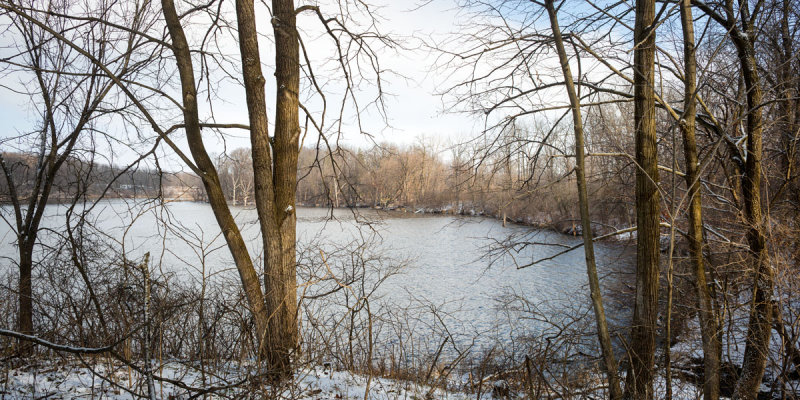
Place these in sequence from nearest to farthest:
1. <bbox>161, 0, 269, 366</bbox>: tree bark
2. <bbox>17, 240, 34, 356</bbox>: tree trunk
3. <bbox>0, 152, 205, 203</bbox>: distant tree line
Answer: <bbox>161, 0, 269, 366</bbox>: tree bark
<bbox>0, 152, 205, 203</bbox>: distant tree line
<bbox>17, 240, 34, 356</bbox>: tree trunk

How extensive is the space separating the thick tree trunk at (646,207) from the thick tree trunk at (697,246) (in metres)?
0.53

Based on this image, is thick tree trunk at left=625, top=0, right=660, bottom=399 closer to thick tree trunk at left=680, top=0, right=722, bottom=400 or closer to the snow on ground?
thick tree trunk at left=680, top=0, right=722, bottom=400

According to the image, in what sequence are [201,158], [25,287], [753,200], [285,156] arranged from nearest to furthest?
1. [201,158]
2. [285,156]
3. [753,200]
4. [25,287]

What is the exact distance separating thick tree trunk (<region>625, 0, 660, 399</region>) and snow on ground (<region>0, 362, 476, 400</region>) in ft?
6.58

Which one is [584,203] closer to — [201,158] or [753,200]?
[753,200]

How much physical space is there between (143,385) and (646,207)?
518 cm

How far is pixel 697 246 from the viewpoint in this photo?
17.2ft

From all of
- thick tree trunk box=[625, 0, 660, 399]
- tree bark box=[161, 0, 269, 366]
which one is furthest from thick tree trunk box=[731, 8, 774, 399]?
tree bark box=[161, 0, 269, 366]

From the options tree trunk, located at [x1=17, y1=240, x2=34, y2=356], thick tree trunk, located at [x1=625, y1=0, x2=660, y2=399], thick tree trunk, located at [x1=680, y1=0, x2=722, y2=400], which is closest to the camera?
thick tree trunk, located at [x1=625, y1=0, x2=660, y2=399]

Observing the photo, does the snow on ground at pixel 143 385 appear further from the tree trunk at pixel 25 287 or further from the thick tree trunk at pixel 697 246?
the thick tree trunk at pixel 697 246

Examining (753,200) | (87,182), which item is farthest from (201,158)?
(753,200)

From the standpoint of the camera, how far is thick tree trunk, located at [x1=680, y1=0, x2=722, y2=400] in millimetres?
4941

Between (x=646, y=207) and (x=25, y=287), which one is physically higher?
(x=646, y=207)

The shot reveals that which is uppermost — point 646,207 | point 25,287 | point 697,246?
point 646,207
